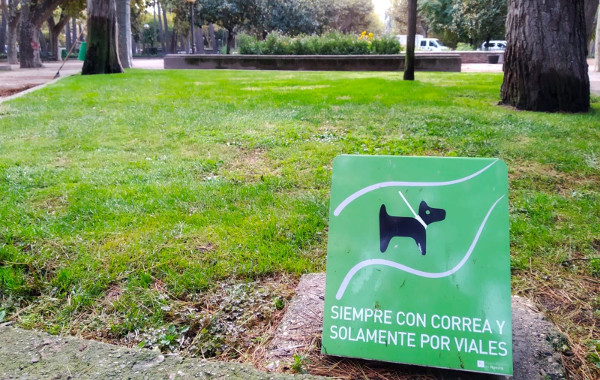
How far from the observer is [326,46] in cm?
2394

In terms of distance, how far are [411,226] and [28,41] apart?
31.9 metres

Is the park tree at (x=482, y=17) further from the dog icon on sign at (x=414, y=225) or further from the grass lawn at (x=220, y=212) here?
the dog icon on sign at (x=414, y=225)

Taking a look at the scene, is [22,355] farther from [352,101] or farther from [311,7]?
[311,7]

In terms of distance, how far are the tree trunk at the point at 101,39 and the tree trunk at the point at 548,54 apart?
13.4 m

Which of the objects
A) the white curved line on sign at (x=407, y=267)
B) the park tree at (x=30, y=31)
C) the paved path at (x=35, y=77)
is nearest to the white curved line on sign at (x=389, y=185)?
the white curved line on sign at (x=407, y=267)

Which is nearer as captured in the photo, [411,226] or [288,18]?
[411,226]

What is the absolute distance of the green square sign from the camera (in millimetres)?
2004

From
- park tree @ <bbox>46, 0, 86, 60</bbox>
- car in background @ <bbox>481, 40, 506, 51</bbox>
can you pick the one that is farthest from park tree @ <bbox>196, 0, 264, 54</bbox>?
car in background @ <bbox>481, 40, 506, 51</bbox>

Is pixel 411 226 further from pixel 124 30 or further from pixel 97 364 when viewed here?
pixel 124 30

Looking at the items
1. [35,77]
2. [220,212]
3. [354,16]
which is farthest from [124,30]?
[354,16]

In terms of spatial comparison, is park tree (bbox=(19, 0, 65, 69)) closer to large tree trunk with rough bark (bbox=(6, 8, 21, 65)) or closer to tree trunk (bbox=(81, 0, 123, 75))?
large tree trunk with rough bark (bbox=(6, 8, 21, 65))

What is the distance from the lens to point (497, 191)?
2104 millimetres

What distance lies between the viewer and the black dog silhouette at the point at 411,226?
2115 millimetres

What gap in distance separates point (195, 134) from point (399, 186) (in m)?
4.81
